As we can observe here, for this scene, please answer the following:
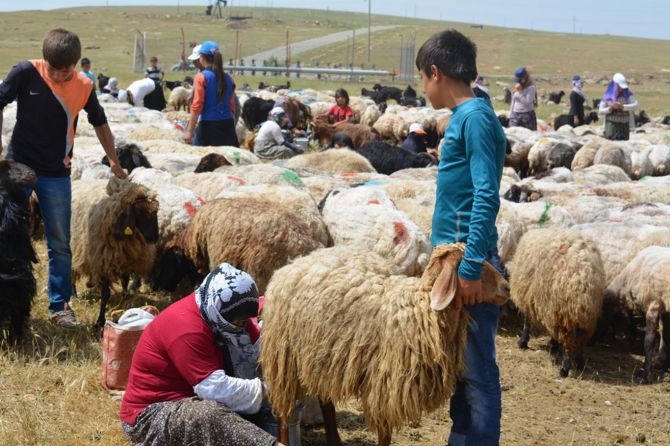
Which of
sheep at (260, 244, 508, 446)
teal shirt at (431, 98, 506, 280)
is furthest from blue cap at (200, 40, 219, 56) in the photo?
teal shirt at (431, 98, 506, 280)

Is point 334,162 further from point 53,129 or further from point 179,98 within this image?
→ point 179,98

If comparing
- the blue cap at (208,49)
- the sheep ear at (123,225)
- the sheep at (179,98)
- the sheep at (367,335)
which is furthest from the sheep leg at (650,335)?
the sheep at (179,98)

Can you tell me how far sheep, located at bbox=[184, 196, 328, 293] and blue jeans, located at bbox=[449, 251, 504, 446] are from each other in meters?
2.44

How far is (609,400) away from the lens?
592 cm

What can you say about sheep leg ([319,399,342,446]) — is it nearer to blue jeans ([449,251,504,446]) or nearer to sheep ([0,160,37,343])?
blue jeans ([449,251,504,446])

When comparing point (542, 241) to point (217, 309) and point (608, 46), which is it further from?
point (608, 46)

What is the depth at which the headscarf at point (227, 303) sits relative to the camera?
404 cm

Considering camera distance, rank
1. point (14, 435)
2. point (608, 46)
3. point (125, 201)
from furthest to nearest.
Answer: point (608, 46)
point (125, 201)
point (14, 435)

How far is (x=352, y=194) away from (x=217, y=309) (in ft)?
11.6

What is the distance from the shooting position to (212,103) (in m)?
9.42

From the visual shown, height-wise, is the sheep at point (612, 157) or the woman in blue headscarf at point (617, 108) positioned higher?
the woman in blue headscarf at point (617, 108)

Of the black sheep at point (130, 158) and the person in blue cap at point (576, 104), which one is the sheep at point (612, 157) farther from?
the black sheep at point (130, 158)

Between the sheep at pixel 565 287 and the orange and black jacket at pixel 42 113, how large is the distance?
345cm

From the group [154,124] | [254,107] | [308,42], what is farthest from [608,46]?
[154,124]
